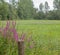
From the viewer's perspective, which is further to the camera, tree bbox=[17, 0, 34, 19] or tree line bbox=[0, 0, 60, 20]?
tree bbox=[17, 0, 34, 19]

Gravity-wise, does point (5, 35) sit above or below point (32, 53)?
above

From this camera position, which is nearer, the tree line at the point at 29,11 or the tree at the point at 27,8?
the tree line at the point at 29,11

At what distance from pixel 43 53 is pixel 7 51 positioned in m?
0.98

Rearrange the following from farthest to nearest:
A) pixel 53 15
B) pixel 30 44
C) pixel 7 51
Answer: pixel 53 15, pixel 30 44, pixel 7 51

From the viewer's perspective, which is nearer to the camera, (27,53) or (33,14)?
(27,53)

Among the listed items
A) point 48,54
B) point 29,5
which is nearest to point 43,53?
point 48,54

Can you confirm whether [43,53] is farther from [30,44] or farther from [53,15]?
[53,15]

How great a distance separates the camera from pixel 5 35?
4684mm

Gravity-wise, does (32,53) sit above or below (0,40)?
below

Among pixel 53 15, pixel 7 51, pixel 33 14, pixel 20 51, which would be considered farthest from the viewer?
pixel 33 14

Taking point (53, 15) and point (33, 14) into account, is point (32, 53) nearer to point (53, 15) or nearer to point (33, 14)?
point (53, 15)

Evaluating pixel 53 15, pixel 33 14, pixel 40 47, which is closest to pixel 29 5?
pixel 33 14

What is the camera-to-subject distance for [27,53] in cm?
491

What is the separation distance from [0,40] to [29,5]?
84364 millimetres
